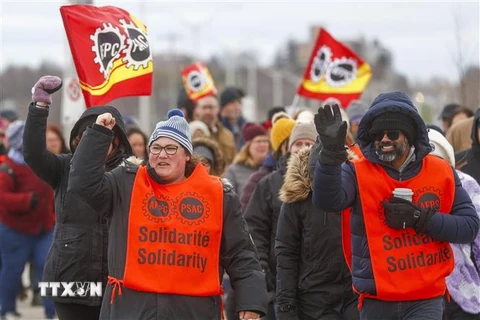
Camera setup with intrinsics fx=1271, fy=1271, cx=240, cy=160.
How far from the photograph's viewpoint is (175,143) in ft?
22.2

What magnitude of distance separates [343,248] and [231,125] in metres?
7.72

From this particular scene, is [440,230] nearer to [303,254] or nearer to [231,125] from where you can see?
[303,254]

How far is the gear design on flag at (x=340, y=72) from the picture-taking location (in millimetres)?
15047

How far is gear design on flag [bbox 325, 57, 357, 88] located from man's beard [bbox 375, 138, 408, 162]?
802 cm

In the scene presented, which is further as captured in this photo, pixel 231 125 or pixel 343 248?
pixel 231 125

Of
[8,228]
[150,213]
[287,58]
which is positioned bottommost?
[287,58]

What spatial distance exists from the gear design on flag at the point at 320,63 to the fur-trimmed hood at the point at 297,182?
279 inches

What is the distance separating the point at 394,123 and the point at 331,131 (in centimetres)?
58

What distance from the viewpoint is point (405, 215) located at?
22.6 ft

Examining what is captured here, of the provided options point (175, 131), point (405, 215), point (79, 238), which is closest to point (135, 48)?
point (79, 238)

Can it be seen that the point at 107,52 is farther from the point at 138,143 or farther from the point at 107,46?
the point at 138,143

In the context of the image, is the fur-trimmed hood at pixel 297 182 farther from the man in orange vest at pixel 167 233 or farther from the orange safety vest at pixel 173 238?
the orange safety vest at pixel 173 238

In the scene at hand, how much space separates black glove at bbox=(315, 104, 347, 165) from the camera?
6.55 meters

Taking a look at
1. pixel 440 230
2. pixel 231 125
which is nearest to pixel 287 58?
pixel 231 125
